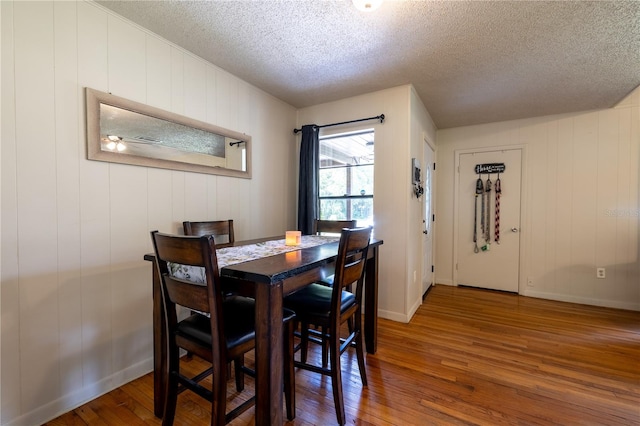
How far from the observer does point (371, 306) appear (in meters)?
2.19

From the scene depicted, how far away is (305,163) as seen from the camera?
10.5 feet

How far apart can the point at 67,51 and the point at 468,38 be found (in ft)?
8.38

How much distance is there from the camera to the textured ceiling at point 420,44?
5.57ft

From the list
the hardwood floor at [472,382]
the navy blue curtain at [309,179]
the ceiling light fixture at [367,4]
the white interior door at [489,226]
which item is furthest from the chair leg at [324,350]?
the white interior door at [489,226]

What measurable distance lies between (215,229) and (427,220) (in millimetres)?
2771

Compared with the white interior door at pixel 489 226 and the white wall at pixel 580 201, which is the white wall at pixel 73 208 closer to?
the white interior door at pixel 489 226

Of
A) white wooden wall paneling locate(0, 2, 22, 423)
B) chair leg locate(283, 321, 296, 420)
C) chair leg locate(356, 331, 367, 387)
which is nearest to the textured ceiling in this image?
white wooden wall paneling locate(0, 2, 22, 423)

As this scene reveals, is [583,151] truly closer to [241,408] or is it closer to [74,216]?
[241,408]

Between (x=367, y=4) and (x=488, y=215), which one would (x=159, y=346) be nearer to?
(x=367, y=4)

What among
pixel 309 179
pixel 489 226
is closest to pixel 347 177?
pixel 309 179

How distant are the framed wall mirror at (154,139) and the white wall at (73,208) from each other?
6 centimetres

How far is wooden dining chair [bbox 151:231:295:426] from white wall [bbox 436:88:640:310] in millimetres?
3833

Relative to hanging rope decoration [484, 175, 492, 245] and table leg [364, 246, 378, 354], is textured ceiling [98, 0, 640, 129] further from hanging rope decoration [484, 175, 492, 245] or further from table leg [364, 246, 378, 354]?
table leg [364, 246, 378, 354]

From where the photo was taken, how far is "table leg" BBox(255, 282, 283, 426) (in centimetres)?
107
